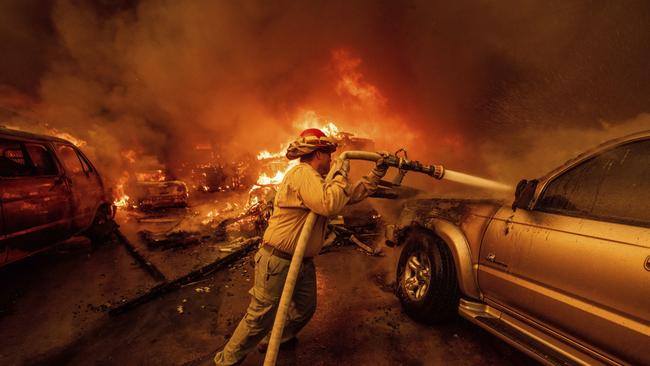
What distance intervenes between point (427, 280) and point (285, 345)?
174cm

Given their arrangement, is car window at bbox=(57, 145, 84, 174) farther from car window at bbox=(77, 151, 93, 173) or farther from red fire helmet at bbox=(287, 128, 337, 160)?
red fire helmet at bbox=(287, 128, 337, 160)

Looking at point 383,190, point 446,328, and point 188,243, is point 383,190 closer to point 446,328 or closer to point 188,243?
point 446,328

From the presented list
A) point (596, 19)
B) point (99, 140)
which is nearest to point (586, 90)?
point (596, 19)

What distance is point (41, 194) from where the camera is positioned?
15.3 feet

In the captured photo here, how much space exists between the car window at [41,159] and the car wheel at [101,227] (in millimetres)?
1541

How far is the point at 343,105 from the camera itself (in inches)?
854

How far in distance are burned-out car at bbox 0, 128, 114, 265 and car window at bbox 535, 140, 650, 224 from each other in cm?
643

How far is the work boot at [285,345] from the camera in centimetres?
297

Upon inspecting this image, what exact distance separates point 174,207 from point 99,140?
262 inches

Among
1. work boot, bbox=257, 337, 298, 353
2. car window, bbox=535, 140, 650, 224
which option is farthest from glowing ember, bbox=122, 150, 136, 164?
car window, bbox=535, 140, 650, 224

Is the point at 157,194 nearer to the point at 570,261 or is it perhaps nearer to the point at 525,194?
the point at 525,194

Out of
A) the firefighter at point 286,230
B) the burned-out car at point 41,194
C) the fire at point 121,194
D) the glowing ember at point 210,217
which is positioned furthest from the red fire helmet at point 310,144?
the fire at point 121,194

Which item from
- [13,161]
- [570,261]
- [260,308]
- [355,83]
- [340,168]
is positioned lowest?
[260,308]

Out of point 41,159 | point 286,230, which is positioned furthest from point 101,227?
point 286,230
